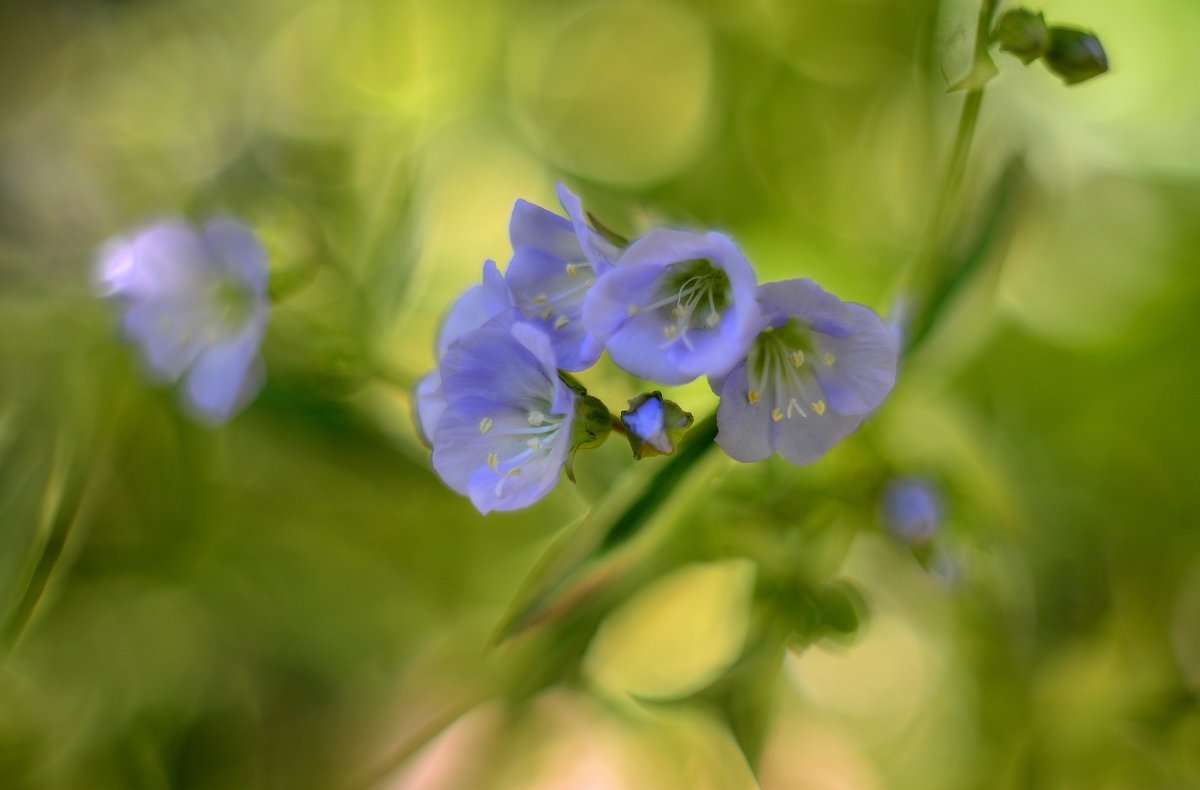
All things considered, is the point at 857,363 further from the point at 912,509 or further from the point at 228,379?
the point at 228,379

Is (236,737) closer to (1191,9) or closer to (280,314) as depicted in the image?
(280,314)

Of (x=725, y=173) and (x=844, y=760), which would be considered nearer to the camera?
(x=844, y=760)

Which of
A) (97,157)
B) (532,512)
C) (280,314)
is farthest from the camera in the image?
(97,157)

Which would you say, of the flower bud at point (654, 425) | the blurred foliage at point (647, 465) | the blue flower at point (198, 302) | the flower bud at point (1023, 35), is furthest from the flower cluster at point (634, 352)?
the blue flower at point (198, 302)

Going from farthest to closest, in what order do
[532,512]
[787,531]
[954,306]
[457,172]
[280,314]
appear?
[457,172], [532,512], [280,314], [787,531], [954,306]

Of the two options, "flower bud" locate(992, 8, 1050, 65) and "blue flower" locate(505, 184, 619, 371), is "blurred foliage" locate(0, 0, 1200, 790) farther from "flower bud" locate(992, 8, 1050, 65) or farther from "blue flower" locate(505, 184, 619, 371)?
"blue flower" locate(505, 184, 619, 371)

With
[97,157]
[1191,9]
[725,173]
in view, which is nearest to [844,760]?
[725,173]

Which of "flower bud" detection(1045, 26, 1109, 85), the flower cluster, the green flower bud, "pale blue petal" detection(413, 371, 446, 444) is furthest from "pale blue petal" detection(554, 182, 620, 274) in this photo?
"flower bud" detection(1045, 26, 1109, 85)
